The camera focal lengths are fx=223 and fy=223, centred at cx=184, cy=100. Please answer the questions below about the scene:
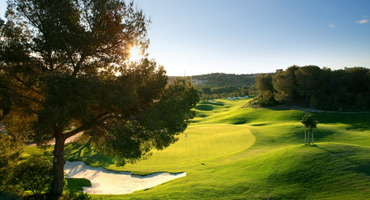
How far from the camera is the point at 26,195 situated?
12.8 meters

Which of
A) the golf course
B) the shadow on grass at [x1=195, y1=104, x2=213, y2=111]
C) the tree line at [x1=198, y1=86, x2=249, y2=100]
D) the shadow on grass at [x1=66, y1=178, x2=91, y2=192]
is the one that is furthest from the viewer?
the tree line at [x1=198, y1=86, x2=249, y2=100]

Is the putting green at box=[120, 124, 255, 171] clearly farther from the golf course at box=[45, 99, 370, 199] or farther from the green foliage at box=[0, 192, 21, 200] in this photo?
the green foliage at box=[0, 192, 21, 200]

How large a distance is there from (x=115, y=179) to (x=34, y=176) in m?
8.90

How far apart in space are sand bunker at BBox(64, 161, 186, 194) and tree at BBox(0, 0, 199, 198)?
6129mm

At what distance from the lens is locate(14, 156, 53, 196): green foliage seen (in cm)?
1220

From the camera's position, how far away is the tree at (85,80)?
9883 mm

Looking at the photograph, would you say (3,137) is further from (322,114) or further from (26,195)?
(322,114)

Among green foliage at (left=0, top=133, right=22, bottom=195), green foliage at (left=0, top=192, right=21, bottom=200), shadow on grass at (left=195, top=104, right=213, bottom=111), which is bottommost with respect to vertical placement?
shadow on grass at (left=195, top=104, right=213, bottom=111)

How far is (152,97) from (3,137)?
27.4 feet

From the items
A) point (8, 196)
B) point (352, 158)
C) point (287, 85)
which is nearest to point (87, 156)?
point (8, 196)

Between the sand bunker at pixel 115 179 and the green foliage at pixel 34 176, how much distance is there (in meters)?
5.15

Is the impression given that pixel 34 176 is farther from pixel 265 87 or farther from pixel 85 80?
pixel 265 87

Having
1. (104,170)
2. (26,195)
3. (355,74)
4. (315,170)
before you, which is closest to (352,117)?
(355,74)

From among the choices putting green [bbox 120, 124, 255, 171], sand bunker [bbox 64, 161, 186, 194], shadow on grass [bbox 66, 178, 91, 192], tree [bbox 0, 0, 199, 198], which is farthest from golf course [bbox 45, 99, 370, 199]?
tree [bbox 0, 0, 199, 198]
